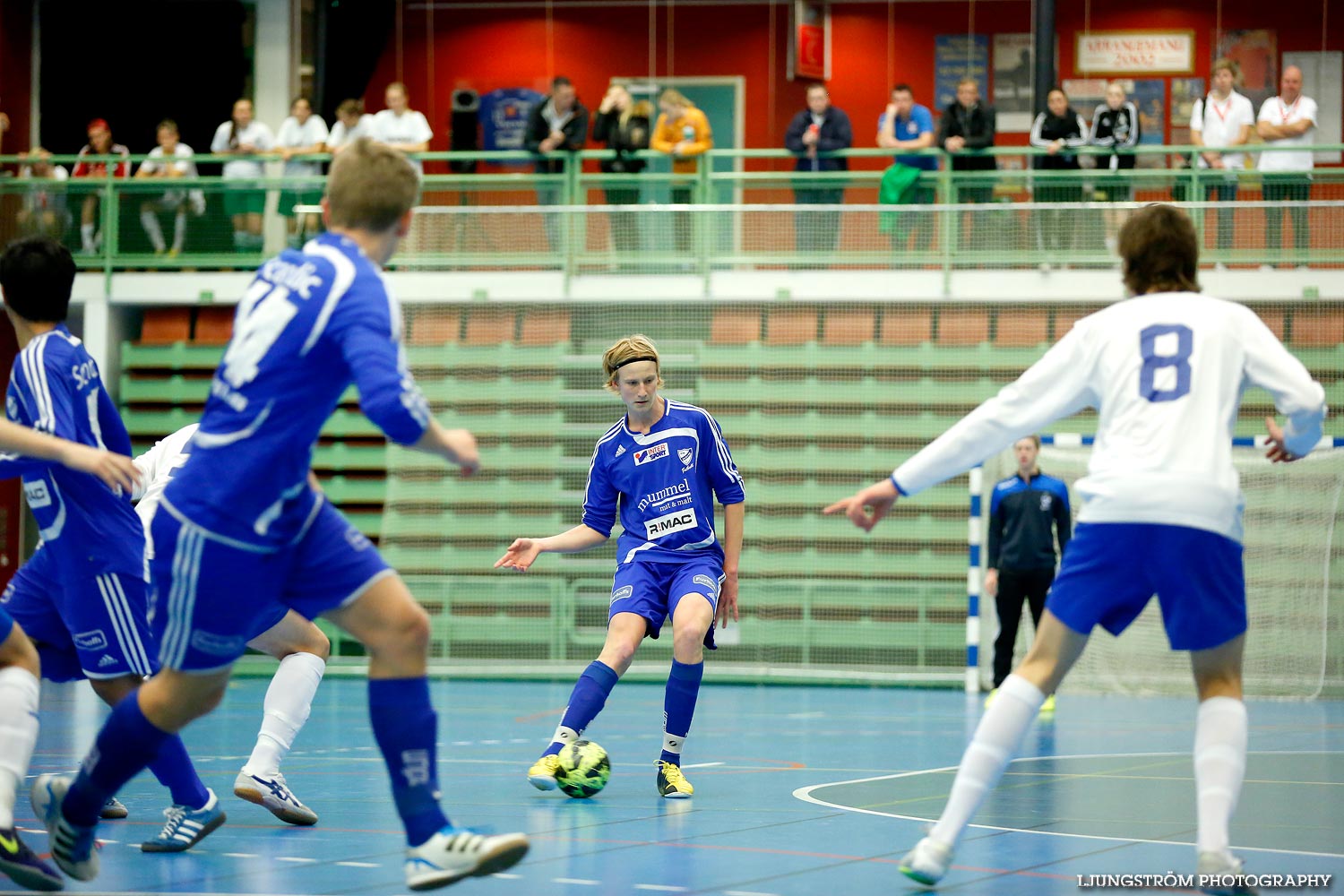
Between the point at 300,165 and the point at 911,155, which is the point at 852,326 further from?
the point at 300,165

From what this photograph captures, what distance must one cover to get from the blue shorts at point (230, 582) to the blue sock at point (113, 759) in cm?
18

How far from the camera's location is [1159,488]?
13.7 ft

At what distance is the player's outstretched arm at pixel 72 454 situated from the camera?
4387mm

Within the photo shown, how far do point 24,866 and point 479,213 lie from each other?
1111 centimetres

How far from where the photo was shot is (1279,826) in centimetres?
566

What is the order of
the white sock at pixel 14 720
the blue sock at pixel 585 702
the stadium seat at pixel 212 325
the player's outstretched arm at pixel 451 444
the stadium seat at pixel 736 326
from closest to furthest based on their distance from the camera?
the player's outstretched arm at pixel 451 444 → the white sock at pixel 14 720 → the blue sock at pixel 585 702 → the stadium seat at pixel 736 326 → the stadium seat at pixel 212 325

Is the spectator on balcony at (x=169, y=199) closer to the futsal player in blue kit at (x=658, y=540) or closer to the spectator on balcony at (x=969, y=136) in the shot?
the spectator on balcony at (x=969, y=136)

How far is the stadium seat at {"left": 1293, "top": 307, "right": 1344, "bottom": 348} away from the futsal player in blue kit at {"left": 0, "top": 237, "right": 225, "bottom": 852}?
1121 centimetres

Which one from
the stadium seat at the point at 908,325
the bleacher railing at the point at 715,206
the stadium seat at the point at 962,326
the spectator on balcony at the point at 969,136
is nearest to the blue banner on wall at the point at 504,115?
the bleacher railing at the point at 715,206

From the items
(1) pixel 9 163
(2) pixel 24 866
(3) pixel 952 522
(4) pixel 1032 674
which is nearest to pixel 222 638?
(2) pixel 24 866

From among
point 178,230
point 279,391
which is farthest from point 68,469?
point 178,230

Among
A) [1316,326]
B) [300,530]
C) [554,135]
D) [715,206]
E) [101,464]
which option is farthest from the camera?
[554,135]

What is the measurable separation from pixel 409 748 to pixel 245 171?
42.3ft

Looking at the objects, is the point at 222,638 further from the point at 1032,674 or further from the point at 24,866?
the point at 1032,674
